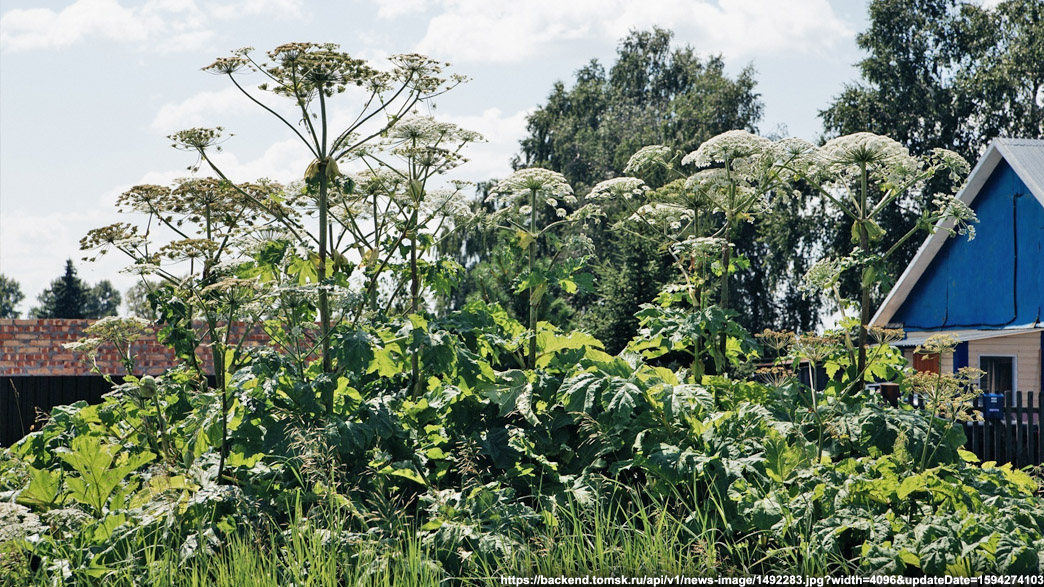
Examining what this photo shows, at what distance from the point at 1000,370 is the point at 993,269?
101 inches

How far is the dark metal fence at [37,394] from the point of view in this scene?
11.4 metres

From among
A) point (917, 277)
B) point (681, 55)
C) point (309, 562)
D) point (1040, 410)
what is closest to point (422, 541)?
point (309, 562)

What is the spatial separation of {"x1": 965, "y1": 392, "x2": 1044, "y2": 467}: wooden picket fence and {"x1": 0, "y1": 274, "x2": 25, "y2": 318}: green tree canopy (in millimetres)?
102335

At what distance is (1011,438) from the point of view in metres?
9.48

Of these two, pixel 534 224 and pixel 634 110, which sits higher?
pixel 634 110

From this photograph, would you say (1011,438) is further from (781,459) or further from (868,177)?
(781,459)

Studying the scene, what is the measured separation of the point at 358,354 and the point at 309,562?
112cm

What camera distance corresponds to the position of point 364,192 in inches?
256

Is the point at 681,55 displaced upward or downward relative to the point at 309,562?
upward

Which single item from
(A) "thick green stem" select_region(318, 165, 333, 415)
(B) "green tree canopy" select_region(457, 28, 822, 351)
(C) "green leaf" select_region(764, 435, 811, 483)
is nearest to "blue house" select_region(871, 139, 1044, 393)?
(B) "green tree canopy" select_region(457, 28, 822, 351)

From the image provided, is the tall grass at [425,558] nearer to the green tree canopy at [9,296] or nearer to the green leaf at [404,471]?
the green leaf at [404,471]

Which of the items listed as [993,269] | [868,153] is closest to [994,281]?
[993,269]

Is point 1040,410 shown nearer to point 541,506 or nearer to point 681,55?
point 541,506

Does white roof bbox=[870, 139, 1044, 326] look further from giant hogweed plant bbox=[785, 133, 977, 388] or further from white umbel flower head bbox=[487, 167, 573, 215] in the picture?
white umbel flower head bbox=[487, 167, 573, 215]
